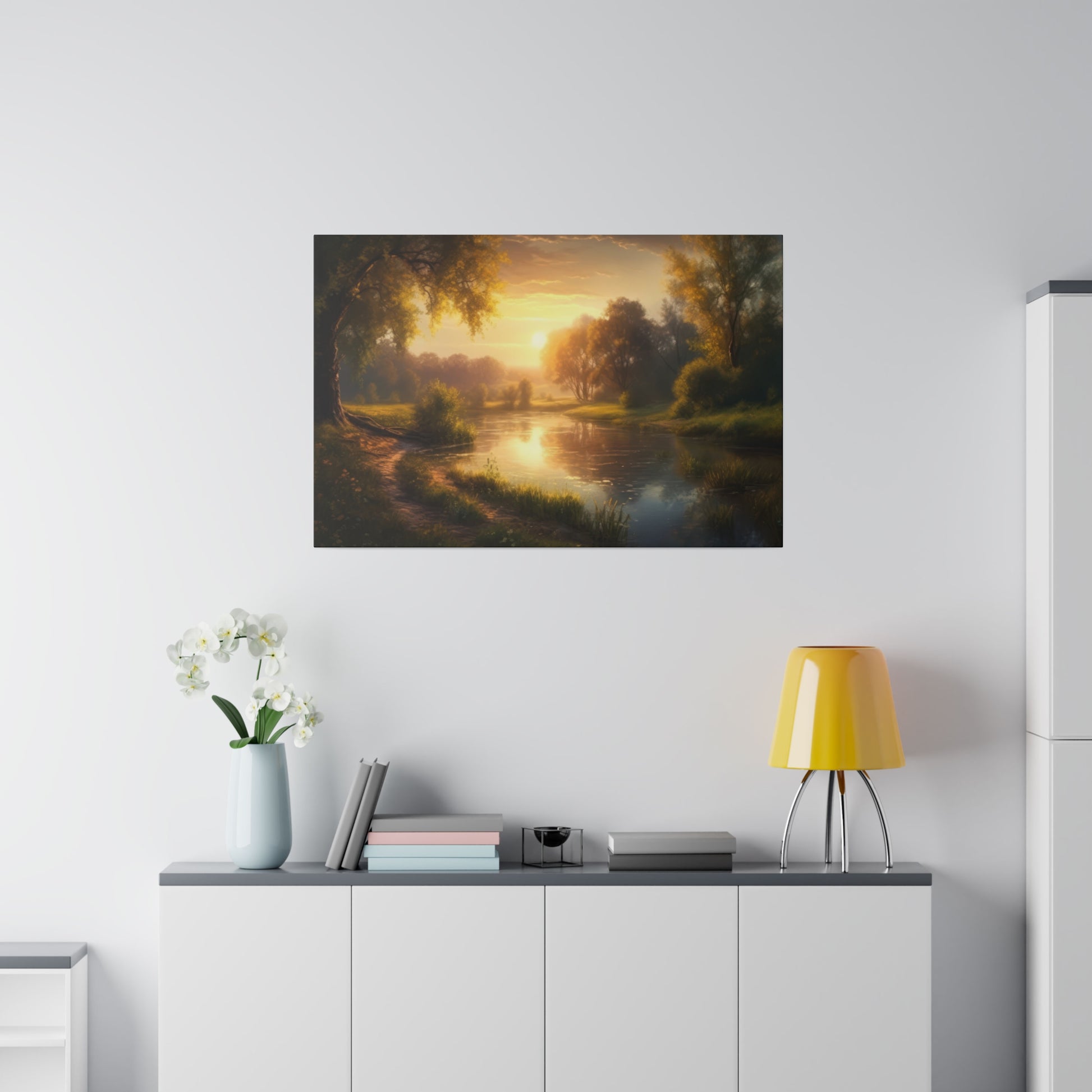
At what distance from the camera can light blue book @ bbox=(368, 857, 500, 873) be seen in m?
2.14

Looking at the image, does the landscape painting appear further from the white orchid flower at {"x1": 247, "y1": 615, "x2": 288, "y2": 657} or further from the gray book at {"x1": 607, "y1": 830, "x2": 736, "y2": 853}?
the gray book at {"x1": 607, "y1": 830, "x2": 736, "y2": 853}

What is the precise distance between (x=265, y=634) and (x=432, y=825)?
21.4 inches

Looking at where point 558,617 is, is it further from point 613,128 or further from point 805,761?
point 613,128

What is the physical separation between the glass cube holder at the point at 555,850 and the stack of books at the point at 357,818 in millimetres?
350

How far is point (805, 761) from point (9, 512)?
1.84 meters

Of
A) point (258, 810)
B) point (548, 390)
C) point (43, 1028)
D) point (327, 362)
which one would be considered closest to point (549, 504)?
point (548, 390)

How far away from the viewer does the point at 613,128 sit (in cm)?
232

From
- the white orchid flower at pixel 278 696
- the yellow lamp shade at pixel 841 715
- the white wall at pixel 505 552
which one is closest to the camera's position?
the yellow lamp shade at pixel 841 715

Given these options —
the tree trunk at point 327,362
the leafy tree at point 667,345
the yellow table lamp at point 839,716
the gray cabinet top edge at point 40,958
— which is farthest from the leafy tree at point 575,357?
the gray cabinet top edge at point 40,958

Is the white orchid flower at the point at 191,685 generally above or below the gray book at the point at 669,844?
above

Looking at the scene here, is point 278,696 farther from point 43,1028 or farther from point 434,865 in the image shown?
point 43,1028

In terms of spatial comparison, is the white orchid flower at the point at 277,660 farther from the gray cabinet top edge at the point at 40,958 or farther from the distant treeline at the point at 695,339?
the distant treeline at the point at 695,339

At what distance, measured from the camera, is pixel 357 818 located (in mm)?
2162

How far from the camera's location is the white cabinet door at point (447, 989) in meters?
2.11
